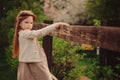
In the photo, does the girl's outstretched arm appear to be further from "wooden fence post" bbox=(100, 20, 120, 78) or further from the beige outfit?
"wooden fence post" bbox=(100, 20, 120, 78)

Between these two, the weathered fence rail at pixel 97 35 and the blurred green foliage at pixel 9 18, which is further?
the blurred green foliage at pixel 9 18

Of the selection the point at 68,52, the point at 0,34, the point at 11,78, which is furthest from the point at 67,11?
the point at 68,52

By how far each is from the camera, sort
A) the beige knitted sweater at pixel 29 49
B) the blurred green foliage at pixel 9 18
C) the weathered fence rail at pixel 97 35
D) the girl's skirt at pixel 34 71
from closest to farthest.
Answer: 1. the weathered fence rail at pixel 97 35
2. the beige knitted sweater at pixel 29 49
3. the girl's skirt at pixel 34 71
4. the blurred green foliage at pixel 9 18

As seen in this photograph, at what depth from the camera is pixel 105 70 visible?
586cm

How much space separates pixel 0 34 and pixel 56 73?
424 cm

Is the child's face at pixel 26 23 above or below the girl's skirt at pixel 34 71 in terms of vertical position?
above

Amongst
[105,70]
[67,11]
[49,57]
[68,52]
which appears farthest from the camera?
[67,11]

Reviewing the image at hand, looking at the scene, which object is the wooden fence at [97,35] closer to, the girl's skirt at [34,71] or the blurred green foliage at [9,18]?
the girl's skirt at [34,71]

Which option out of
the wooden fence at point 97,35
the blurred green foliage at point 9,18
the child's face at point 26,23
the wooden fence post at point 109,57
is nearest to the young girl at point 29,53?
the child's face at point 26,23

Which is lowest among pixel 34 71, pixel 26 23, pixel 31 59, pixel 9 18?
pixel 34 71

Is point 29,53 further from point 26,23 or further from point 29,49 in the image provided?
point 26,23

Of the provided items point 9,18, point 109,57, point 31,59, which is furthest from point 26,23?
point 9,18

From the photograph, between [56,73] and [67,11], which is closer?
[56,73]

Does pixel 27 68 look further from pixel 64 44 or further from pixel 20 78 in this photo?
pixel 64 44
